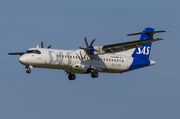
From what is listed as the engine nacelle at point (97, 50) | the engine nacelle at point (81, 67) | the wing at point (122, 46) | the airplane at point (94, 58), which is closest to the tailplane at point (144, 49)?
the airplane at point (94, 58)

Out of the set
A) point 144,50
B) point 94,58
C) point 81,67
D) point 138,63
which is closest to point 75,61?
point 81,67

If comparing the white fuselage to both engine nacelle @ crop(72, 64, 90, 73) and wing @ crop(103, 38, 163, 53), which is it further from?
wing @ crop(103, 38, 163, 53)

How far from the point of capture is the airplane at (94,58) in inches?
1261

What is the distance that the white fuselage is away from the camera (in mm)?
31719

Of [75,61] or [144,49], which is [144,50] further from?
[75,61]

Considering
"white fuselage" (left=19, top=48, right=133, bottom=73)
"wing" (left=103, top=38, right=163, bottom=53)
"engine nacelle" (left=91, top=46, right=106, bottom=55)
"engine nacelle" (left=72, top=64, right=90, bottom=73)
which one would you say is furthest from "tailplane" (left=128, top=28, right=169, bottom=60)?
"engine nacelle" (left=72, top=64, right=90, bottom=73)

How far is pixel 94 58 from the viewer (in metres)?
35.5

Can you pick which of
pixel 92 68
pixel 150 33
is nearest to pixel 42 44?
pixel 92 68

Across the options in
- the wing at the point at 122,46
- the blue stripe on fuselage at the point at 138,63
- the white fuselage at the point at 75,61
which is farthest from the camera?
the blue stripe on fuselage at the point at 138,63

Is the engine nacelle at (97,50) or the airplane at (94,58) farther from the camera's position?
the engine nacelle at (97,50)

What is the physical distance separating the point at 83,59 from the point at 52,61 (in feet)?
11.8

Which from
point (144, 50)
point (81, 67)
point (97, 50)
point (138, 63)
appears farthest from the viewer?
point (144, 50)

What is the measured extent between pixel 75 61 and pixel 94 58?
94.9 inches

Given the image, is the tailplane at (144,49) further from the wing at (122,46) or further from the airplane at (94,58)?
the wing at (122,46)
